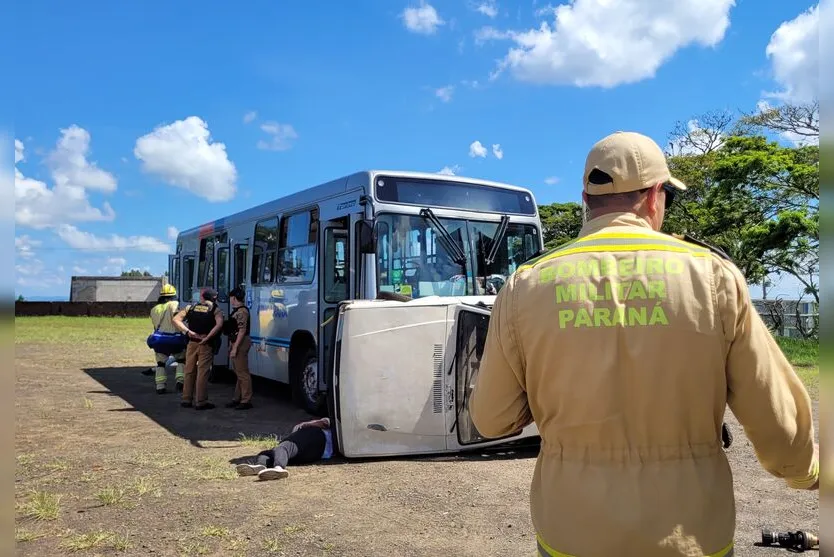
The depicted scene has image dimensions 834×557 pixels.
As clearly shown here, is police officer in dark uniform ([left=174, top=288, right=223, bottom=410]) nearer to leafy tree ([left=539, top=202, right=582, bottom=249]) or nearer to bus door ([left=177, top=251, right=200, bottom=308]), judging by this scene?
bus door ([left=177, top=251, right=200, bottom=308])

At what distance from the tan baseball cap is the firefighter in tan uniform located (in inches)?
5.8

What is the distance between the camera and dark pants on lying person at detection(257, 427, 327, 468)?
6.75 metres

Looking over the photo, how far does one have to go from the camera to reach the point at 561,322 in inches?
73.7

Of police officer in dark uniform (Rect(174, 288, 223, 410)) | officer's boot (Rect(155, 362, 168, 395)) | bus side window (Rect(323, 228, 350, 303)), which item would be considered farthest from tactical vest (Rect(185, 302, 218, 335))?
officer's boot (Rect(155, 362, 168, 395))

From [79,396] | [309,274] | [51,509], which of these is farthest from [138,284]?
[51,509]

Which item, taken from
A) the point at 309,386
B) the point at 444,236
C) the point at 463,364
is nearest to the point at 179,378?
the point at 309,386

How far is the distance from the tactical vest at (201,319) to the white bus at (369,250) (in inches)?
41.9

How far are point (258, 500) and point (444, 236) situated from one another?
14.1 ft

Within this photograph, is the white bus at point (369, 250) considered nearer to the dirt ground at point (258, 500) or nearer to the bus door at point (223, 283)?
the dirt ground at point (258, 500)

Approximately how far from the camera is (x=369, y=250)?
27.8ft

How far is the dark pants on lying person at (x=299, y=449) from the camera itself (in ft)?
22.1

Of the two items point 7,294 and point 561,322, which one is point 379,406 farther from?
point 7,294

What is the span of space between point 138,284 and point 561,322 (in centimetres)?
6079

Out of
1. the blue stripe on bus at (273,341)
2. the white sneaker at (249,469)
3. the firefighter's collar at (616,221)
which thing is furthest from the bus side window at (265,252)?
the firefighter's collar at (616,221)
